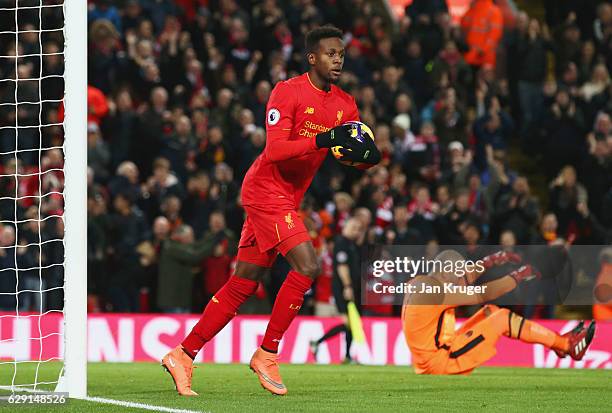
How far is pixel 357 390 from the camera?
341 inches

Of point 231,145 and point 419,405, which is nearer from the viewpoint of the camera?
point 419,405

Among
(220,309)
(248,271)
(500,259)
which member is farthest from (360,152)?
(500,259)

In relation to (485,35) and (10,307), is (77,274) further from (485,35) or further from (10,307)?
(485,35)

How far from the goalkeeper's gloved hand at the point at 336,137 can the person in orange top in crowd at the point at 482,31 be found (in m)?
11.0

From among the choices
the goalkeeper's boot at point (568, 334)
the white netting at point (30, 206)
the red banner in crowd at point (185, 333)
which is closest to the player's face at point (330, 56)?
the goalkeeper's boot at point (568, 334)

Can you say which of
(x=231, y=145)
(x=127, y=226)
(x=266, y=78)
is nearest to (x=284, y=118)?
(x=127, y=226)

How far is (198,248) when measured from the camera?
14.5m

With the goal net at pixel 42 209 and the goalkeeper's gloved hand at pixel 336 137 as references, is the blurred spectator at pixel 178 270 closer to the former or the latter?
the goal net at pixel 42 209

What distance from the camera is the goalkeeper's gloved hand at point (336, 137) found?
24.4 feet

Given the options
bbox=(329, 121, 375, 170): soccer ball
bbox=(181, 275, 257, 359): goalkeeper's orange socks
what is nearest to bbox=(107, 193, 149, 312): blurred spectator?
bbox=(181, 275, 257, 359): goalkeeper's orange socks

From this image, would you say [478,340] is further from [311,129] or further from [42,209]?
[42,209]

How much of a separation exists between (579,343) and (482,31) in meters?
8.42

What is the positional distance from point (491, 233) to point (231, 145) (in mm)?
3651

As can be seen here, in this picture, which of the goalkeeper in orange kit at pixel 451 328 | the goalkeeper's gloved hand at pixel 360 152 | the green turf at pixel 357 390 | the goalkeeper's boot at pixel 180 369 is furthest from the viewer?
the goalkeeper in orange kit at pixel 451 328
